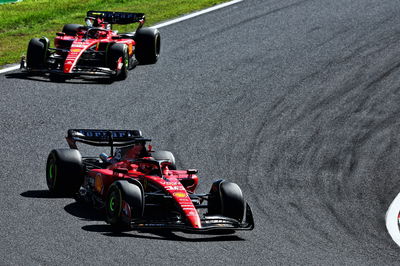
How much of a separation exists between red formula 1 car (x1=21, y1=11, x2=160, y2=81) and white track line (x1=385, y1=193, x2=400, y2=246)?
24.8 ft

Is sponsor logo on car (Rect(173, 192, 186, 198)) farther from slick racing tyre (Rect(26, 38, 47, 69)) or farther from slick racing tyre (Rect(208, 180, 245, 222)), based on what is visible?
slick racing tyre (Rect(26, 38, 47, 69))

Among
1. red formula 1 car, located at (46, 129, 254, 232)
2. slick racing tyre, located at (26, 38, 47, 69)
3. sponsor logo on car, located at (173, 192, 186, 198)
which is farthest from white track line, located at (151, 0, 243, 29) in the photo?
sponsor logo on car, located at (173, 192, 186, 198)

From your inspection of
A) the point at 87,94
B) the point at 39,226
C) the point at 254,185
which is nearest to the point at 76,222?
the point at 39,226

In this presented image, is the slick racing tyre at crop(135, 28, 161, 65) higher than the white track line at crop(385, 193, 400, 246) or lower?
higher

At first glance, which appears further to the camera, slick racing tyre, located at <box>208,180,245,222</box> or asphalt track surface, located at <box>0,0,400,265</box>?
slick racing tyre, located at <box>208,180,245,222</box>

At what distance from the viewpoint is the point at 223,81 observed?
2033cm

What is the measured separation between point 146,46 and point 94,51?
191 centimetres

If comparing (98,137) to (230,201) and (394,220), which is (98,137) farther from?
(394,220)

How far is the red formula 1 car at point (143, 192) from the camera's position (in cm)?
1133

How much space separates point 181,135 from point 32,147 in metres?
3.03

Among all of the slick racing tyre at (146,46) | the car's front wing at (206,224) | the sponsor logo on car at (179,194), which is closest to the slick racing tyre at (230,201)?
the car's front wing at (206,224)

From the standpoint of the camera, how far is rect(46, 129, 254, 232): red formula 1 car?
11.3m

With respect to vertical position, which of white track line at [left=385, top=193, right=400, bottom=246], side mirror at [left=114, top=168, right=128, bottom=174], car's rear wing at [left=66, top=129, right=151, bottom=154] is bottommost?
white track line at [left=385, top=193, right=400, bottom=246]

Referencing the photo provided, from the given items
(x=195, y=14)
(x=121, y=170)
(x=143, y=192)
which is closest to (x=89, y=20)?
(x=195, y=14)
